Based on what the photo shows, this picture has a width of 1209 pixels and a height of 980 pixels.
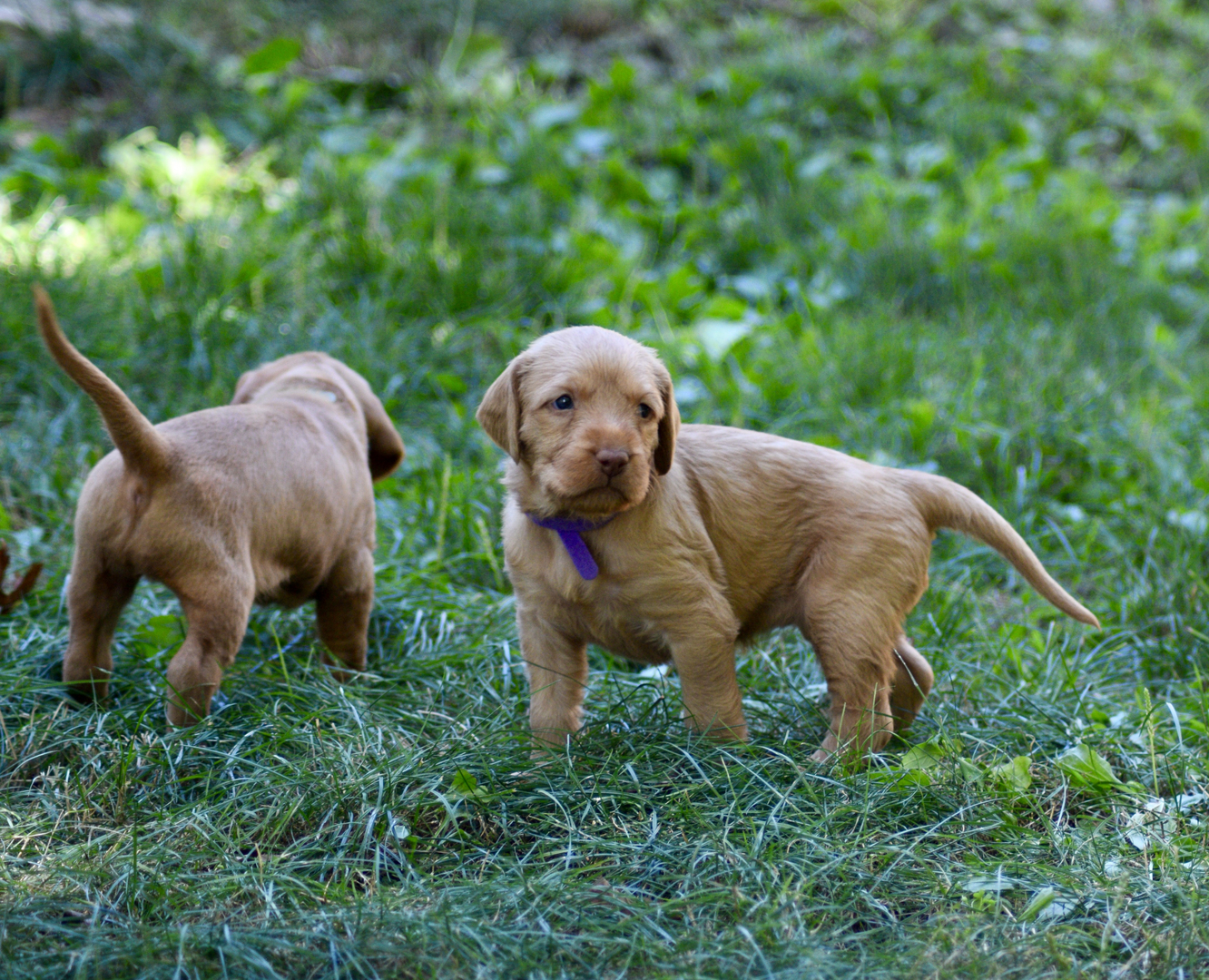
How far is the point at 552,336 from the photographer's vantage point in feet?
10.5

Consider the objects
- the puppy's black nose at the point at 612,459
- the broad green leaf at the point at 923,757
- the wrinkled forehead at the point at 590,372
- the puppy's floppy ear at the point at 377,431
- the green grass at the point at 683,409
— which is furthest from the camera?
the puppy's floppy ear at the point at 377,431

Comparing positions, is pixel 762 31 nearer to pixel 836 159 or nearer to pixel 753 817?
pixel 836 159

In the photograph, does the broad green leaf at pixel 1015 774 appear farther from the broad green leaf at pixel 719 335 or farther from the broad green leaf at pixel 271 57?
the broad green leaf at pixel 271 57

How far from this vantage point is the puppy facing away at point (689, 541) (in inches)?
120

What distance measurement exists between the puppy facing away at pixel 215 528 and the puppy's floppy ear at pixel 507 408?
2.28 ft

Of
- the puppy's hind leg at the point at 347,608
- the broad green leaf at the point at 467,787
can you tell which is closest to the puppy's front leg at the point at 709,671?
the broad green leaf at the point at 467,787

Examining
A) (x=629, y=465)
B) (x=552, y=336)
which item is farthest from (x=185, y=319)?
(x=629, y=465)

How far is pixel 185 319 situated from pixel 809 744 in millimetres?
3884

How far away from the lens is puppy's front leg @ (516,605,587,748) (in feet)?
10.9

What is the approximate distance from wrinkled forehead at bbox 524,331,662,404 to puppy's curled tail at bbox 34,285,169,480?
1041mm

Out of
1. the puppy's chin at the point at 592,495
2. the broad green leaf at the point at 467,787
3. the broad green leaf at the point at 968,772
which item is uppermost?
the puppy's chin at the point at 592,495

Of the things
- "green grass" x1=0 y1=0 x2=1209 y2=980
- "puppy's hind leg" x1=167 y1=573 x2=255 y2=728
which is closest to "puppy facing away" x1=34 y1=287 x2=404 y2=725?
"puppy's hind leg" x1=167 y1=573 x2=255 y2=728

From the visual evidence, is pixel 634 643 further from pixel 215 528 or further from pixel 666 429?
pixel 215 528

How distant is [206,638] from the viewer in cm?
316
